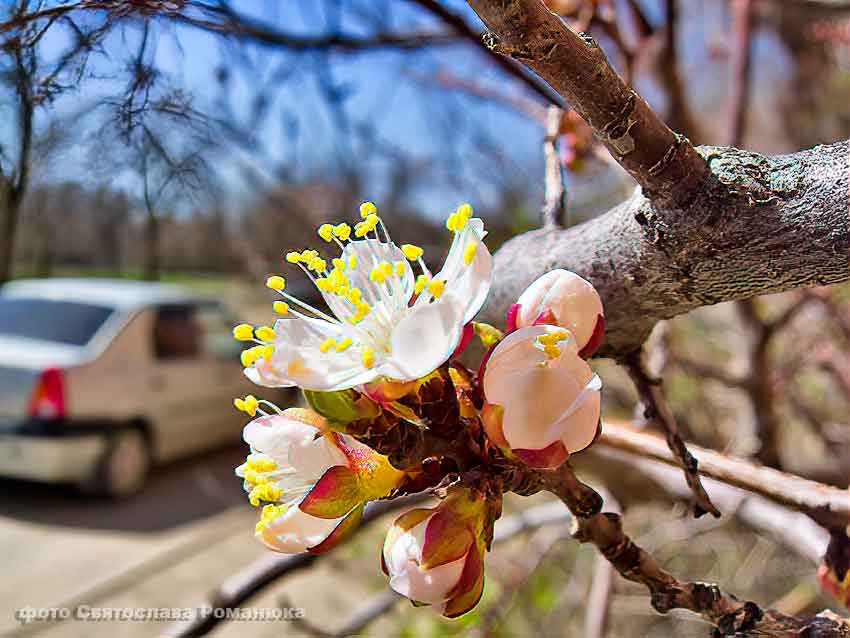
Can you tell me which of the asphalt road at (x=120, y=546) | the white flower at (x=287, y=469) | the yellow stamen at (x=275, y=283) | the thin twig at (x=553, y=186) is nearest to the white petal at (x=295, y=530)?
the white flower at (x=287, y=469)

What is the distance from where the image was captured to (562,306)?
29cm

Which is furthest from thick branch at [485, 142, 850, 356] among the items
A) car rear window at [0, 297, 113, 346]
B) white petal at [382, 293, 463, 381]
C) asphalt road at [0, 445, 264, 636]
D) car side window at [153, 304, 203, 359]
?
car side window at [153, 304, 203, 359]

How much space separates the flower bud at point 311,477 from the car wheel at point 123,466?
1552 mm

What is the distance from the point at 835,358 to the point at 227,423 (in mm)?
1609

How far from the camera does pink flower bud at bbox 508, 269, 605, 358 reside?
293 millimetres

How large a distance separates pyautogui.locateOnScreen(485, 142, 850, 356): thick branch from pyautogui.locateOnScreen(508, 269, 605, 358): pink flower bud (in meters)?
0.04

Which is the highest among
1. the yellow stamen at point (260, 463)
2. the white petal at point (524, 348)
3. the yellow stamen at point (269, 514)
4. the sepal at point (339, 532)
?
the white petal at point (524, 348)

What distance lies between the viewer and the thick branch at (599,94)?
0.23 meters

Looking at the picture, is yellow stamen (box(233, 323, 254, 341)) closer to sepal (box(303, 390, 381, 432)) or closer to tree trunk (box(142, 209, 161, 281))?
sepal (box(303, 390, 381, 432))

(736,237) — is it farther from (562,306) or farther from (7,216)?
(7,216)

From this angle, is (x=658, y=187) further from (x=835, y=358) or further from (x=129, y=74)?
(x=835, y=358)

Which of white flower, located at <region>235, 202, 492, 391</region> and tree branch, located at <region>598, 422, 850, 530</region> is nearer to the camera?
white flower, located at <region>235, 202, 492, 391</region>

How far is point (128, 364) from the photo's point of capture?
185 centimetres

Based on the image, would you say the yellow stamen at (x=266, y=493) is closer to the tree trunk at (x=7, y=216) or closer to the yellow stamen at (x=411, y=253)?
the yellow stamen at (x=411, y=253)
